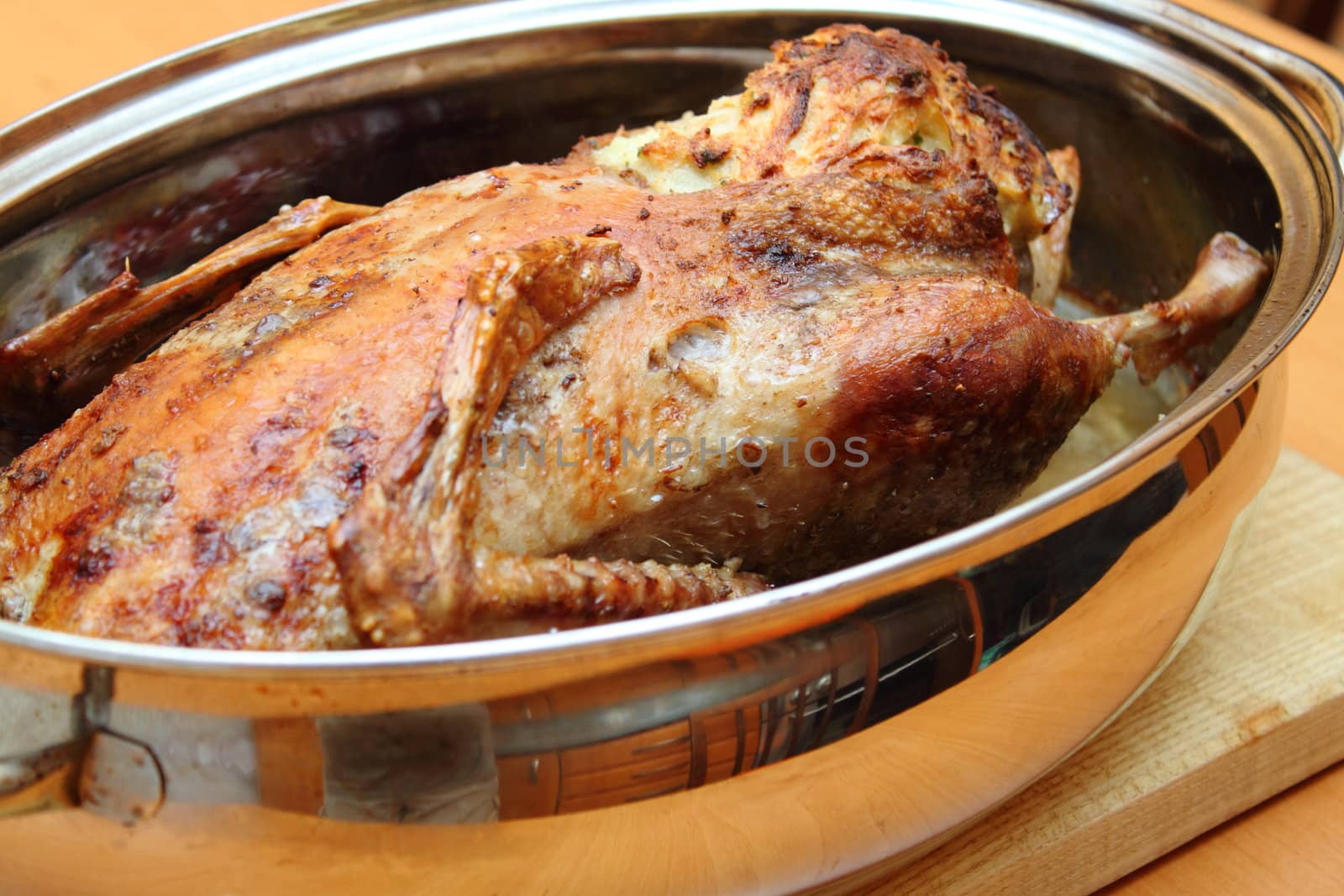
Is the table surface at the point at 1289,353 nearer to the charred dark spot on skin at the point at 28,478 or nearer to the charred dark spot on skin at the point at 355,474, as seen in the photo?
the charred dark spot on skin at the point at 355,474

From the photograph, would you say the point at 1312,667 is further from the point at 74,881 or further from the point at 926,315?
the point at 74,881

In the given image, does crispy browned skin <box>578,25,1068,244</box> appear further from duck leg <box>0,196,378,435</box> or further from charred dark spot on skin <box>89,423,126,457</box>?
charred dark spot on skin <box>89,423,126,457</box>

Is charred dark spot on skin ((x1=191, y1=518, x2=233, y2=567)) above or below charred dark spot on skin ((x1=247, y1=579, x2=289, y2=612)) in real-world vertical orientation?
above

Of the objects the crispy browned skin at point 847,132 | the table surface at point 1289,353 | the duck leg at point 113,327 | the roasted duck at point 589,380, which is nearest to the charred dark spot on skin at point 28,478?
the roasted duck at point 589,380

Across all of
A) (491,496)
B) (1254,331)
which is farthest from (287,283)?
(1254,331)

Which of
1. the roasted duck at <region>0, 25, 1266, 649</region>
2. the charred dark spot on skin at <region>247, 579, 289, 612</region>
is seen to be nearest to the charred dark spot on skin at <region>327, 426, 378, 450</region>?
the roasted duck at <region>0, 25, 1266, 649</region>

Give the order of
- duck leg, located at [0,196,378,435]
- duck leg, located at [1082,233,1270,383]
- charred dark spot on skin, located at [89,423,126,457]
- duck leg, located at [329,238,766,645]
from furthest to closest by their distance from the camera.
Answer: duck leg, located at [1082,233,1270,383]
duck leg, located at [0,196,378,435]
charred dark spot on skin, located at [89,423,126,457]
duck leg, located at [329,238,766,645]

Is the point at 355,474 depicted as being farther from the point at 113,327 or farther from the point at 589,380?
the point at 113,327
